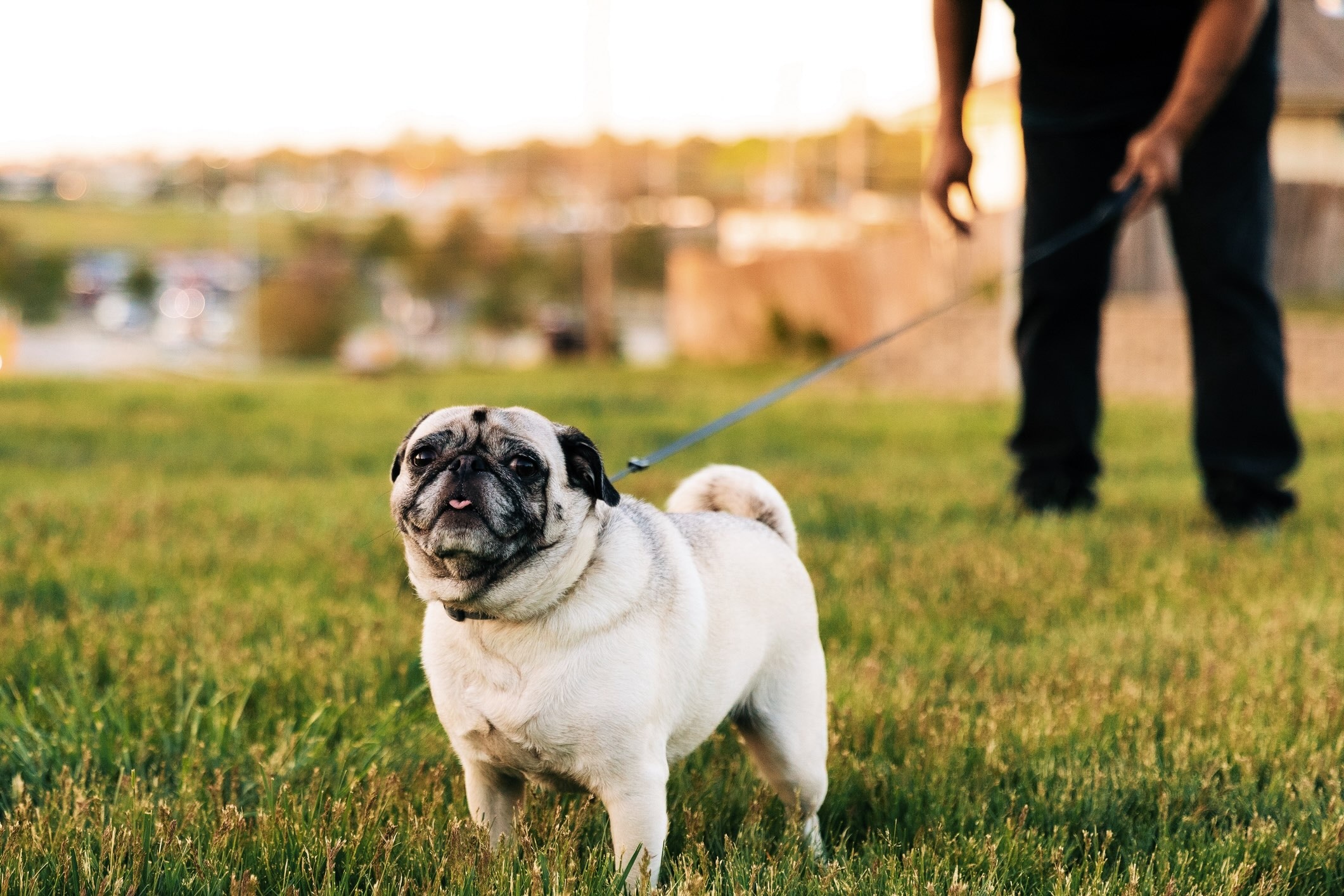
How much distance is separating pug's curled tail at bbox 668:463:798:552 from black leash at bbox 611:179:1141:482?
93mm

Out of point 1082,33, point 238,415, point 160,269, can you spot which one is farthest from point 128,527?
point 160,269

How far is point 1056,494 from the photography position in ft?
20.2

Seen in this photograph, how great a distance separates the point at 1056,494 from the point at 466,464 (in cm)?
450

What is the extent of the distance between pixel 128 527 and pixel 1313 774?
15.1 feet

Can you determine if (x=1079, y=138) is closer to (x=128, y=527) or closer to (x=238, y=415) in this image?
(x=128, y=527)

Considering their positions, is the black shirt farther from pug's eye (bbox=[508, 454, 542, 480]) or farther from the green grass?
the green grass

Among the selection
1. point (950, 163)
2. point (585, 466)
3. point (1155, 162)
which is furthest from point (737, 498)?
point (1155, 162)

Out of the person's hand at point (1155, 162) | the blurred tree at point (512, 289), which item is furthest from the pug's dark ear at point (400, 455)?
the blurred tree at point (512, 289)

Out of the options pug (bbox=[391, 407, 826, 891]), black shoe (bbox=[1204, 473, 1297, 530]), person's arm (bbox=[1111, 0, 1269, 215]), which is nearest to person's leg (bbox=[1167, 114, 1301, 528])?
black shoe (bbox=[1204, 473, 1297, 530])

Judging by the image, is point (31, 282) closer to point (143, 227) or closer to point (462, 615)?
point (143, 227)

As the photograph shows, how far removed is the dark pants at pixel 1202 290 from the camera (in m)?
5.42

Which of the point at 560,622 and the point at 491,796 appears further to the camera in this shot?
the point at 491,796

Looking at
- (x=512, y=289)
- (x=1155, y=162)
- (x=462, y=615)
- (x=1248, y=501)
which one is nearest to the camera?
(x=462, y=615)

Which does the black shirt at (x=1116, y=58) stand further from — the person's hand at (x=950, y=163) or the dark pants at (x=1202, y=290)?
the person's hand at (x=950, y=163)
